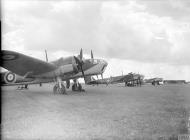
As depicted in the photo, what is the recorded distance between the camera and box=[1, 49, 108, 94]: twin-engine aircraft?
21083mm

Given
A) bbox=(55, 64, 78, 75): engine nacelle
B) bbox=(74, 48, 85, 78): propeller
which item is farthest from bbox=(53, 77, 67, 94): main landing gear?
bbox=(74, 48, 85, 78): propeller

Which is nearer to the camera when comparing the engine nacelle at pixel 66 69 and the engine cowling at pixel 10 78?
the engine nacelle at pixel 66 69

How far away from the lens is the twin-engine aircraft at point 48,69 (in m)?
21.1

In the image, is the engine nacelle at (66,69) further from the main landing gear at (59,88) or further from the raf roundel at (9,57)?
the raf roundel at (9,57)

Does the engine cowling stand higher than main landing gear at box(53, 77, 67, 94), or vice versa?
the engine cowling

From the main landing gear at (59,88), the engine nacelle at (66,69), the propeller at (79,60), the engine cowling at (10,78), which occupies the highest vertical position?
the propeller at (79,60)

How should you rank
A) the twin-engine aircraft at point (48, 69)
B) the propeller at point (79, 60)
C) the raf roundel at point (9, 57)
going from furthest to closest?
1. the propeller at point (79, 60)
2. the twin-engine aircraft at point (48, 69)
3. the raf roundel at point (9, 57)

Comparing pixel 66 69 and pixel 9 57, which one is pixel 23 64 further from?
pixel 66 69

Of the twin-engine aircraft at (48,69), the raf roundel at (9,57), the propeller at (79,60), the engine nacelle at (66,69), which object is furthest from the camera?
the propeller at (79,60)

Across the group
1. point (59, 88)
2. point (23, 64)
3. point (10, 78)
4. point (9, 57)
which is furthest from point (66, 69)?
point (10, 78)

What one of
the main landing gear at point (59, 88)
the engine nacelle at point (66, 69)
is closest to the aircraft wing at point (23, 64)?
the engine nacelle at point (66, 69)

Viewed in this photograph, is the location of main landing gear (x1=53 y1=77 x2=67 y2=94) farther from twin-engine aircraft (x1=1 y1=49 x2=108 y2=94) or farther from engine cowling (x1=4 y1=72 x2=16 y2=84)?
engine cowling (x1=4 y1=72 x2=16 y2=84)

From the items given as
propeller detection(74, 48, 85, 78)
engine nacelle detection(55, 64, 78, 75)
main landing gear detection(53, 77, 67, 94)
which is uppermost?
propeller detection(74, 48, 85, 78)

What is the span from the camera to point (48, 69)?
22.6 meters
